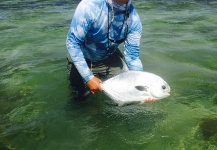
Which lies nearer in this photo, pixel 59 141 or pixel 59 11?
pixel 59 141

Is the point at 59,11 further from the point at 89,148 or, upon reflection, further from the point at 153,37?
the point at 89,148

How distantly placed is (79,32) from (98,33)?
38 cm

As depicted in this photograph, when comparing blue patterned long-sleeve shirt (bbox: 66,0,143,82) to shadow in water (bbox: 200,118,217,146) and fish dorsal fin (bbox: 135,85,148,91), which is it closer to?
fish dorsal fin (bbox: 135,85,148,91)

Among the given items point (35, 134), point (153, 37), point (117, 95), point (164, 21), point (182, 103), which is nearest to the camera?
point (117, 95)

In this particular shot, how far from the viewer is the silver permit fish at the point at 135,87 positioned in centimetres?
393

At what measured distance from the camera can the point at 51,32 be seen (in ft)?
38.3

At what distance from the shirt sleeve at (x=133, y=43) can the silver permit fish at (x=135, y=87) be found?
747 millimetres

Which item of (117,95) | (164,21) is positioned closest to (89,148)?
(117,95)

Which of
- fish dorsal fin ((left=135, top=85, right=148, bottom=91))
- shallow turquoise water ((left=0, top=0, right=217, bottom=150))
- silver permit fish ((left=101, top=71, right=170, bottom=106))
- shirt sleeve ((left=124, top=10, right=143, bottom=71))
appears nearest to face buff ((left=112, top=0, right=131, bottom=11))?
shirt sleeve ((left=124, top=10, right=143, bottom=71))

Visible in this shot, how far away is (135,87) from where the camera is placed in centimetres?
401

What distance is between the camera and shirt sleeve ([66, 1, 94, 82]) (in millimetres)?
4082

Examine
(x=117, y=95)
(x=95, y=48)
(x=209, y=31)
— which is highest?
(x=95, y=48)

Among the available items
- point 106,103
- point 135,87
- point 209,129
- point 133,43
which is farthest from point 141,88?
point 106,103

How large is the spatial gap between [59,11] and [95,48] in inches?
471
